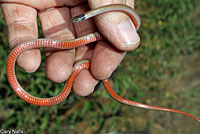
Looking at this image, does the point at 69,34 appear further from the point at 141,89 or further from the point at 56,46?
the point at 141,89

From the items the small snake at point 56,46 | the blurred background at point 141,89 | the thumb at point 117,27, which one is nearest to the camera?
the thumb at point 117,27

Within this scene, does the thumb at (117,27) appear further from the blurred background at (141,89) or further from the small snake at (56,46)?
the blurred background at (141,89)

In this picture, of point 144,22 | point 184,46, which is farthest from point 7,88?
point 184,46

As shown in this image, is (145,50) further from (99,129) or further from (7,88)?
(7,88)

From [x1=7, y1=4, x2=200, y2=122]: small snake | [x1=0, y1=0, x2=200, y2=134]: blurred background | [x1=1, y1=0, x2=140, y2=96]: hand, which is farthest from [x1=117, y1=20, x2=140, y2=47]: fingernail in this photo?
[x1=0, y1=0, x2=200, y2=134]: blurred background

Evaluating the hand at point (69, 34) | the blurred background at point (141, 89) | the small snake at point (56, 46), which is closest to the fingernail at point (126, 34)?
the hand at point (69, 34)

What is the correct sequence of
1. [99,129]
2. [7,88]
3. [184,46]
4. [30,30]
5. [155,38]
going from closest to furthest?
[30,30], [7,88], [99,129], [155,38], [184,46]

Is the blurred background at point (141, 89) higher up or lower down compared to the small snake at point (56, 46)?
lower down
